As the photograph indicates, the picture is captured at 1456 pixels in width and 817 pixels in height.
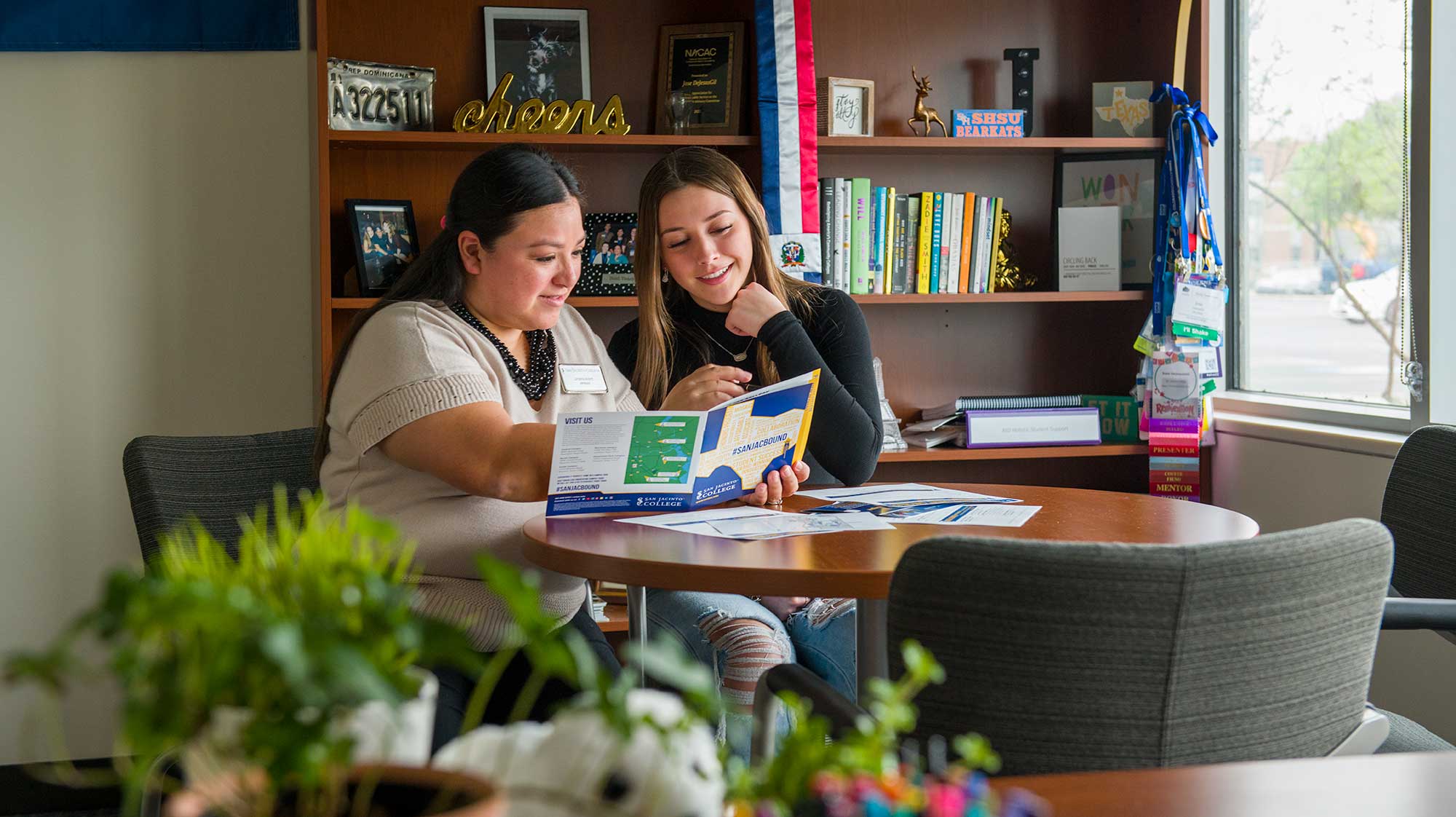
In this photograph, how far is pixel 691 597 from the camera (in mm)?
2113

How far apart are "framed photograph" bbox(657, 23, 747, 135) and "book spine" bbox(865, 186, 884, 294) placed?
0.40 meters

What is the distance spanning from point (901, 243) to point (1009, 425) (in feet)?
1.88

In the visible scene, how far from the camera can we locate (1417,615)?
1.49 m

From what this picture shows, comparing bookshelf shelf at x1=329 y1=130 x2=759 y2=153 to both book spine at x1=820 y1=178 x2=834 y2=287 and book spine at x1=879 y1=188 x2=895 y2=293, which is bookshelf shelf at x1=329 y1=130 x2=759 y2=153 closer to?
book spine at x1=820 y1=178 x2=834 y2=287

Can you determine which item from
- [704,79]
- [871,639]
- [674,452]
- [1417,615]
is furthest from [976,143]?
[1417,615]

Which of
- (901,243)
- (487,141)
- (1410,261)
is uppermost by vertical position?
(487,141)

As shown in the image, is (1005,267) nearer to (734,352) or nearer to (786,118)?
(786,118)

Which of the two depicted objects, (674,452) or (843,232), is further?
(843,232)

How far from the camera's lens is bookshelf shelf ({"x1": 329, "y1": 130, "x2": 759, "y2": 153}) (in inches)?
116

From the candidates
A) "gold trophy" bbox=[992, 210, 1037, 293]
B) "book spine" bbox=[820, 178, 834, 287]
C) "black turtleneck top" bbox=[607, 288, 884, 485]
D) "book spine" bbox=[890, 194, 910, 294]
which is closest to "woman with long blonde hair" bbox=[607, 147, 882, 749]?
"black turtleneck top" bbox=[607, 288, 884, 485]

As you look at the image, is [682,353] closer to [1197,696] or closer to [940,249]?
[940,249]

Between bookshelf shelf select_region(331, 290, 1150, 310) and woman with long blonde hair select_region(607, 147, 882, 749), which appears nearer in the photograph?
woman with long blonde hair select_region(607, 147, 882, 749)

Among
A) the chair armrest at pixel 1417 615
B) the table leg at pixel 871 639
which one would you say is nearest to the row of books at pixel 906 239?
the table leg at pixel 871 639

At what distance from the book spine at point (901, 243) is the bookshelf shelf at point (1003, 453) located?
1.42ft
